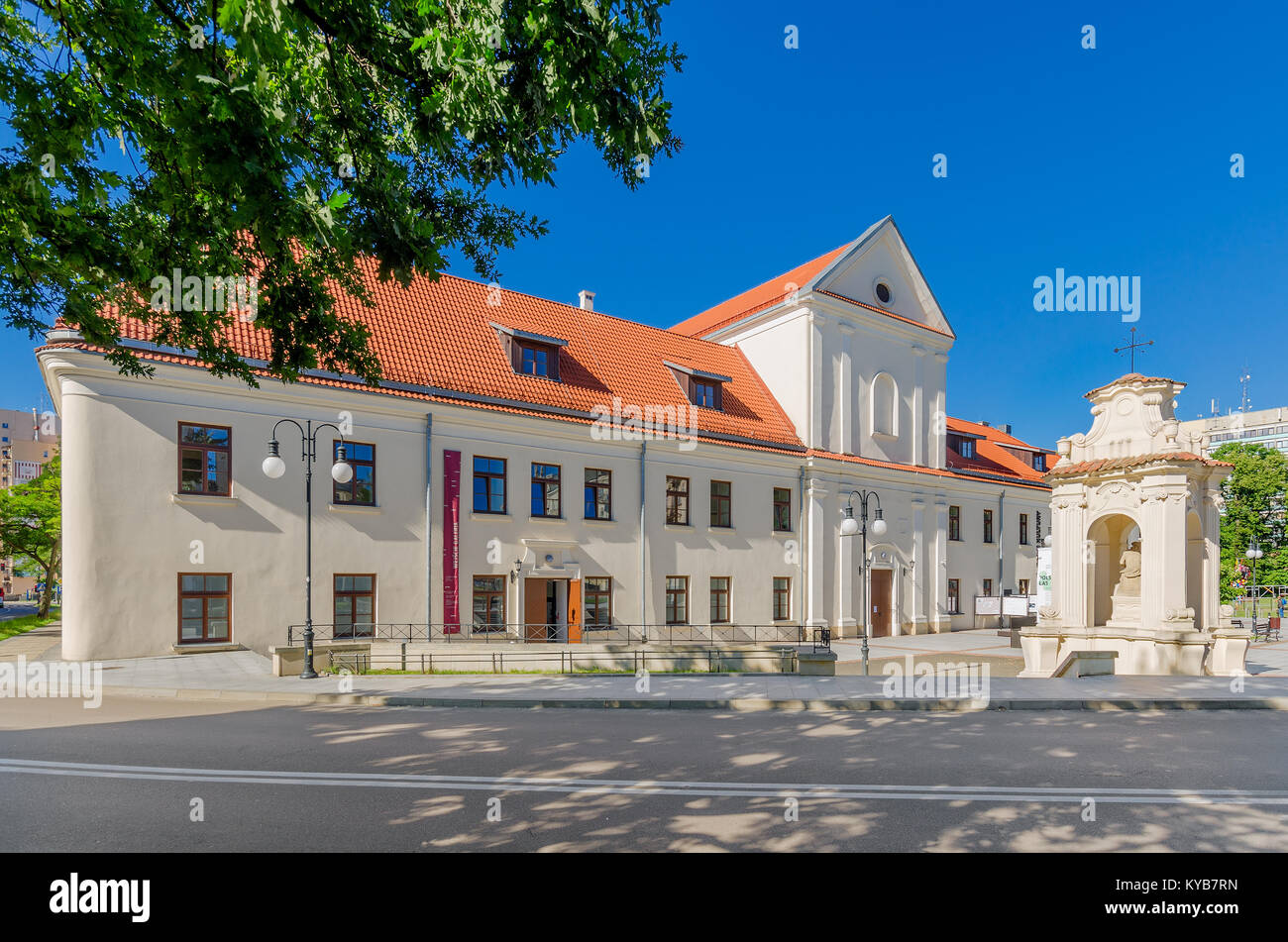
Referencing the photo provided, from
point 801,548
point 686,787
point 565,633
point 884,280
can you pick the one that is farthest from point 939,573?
point 686,787

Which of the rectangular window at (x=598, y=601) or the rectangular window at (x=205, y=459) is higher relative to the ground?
the rectangular window at (x=205, y=459)

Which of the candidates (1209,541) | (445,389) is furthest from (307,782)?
(1209,541)

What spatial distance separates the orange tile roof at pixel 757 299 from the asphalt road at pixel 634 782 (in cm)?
2282

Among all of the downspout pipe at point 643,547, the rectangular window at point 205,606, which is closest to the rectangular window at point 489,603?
the downspout pipe at point 643,547

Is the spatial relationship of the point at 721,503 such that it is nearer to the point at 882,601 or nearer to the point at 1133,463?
the point at 882,601

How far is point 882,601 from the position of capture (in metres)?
30.5

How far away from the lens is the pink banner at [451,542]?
792 inches

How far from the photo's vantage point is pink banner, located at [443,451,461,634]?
20.1m

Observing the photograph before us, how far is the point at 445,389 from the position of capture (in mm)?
20875

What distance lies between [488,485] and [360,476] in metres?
3.74

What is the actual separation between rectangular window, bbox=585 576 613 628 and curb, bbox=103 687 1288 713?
10104 mm

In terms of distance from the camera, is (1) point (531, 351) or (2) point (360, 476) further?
(1) point (531, 351)

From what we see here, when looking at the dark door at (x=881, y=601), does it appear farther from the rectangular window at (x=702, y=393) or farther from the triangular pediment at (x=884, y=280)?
the triangular pediment at (x=884, y=280)

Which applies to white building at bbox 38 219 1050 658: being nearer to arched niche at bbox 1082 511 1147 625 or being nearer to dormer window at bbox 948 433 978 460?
dormer window at bbox 948 433 978 460
